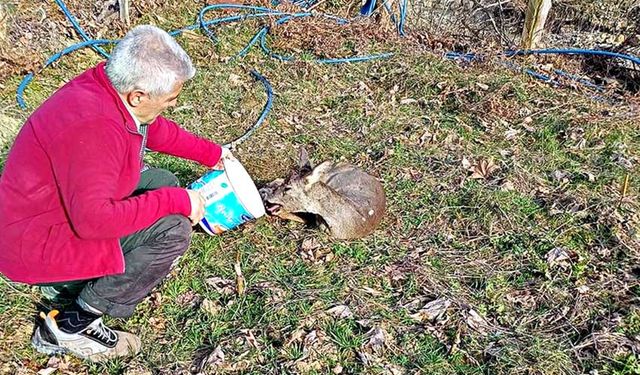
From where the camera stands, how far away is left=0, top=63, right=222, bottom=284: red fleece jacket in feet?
7.27

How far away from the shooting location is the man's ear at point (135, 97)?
7.72ft

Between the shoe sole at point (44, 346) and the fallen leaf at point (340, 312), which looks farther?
the fallen leaf at point (340, 312)

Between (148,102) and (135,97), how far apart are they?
6cm

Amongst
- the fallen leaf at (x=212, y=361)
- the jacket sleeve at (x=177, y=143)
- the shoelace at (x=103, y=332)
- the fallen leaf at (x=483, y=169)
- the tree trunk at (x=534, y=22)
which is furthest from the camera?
the tree trunk at (x=534, y=22)

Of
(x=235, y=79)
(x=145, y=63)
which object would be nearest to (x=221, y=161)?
(x=145, y=63)

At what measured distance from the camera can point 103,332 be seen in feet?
9.21

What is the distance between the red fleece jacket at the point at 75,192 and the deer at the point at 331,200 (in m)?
1.22

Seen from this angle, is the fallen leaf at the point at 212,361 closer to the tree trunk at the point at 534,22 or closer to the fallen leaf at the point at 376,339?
the fallen leaf at the point at 376,339

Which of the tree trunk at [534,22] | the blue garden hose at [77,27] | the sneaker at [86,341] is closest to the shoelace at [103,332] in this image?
the sneaker at [86,341]

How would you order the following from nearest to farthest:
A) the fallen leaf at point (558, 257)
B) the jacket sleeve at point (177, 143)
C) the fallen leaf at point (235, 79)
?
the jacket sleeve at point (177, 143), the fallen leaf at point (558, 257), the fallen leaf at point (235, 79)

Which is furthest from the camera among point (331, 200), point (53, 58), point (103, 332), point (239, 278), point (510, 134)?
point (53, 58)

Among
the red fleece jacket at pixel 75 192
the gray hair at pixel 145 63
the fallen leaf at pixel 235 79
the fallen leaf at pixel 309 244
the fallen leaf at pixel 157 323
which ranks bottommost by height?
the fallen leaf at pixel 309 244

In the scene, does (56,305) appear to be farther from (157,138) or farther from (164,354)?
(157,138)

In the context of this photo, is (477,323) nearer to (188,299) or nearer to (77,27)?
(188,299)
